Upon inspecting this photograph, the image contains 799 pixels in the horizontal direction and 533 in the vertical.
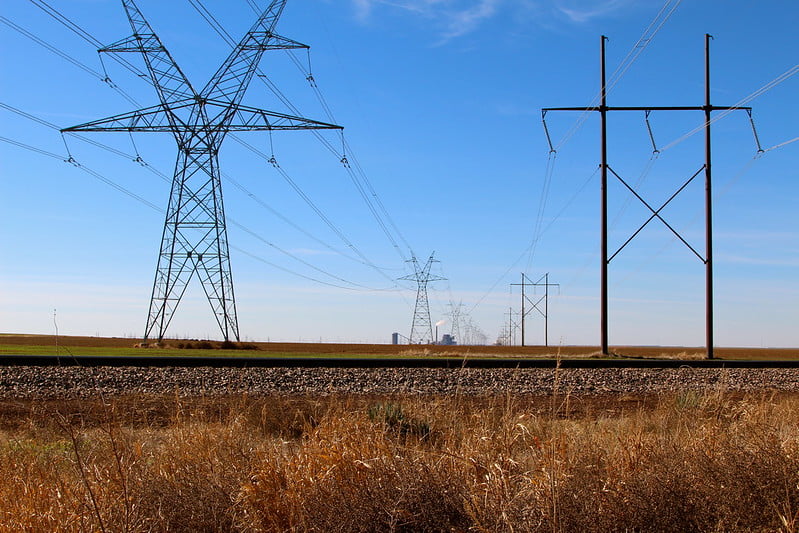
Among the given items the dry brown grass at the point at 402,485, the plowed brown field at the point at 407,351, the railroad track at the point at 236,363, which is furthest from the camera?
the plowed brown field at the point at 407,351

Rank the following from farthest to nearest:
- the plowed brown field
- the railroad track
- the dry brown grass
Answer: the plowed brown field < the railroad track < the dry brown grass

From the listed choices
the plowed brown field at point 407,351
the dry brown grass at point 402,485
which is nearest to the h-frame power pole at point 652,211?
the plowed brown field at point 407,351

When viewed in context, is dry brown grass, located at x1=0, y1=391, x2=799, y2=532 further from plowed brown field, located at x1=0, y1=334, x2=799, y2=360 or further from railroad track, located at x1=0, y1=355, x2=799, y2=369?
plowed brown field, located at x1=0, y1=334, x2=799, y2=360

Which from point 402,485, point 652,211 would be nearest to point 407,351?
point 652,211

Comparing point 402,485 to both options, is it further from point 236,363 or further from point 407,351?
point 407,351

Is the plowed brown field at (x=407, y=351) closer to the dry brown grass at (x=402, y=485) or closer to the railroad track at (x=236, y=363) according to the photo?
the railroad track at (x=236, y=363)

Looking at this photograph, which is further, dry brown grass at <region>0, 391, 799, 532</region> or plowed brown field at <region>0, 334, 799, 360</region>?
plowed brown field at <region>0, 334, 799, 360</region>

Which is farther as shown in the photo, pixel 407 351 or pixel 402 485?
pixel 407 351

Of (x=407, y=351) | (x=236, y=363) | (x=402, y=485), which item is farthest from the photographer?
(x=407, y=351)

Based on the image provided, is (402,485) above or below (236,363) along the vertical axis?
below

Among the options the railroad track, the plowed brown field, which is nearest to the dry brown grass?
the railroad track

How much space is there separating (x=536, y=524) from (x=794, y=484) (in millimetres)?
2646

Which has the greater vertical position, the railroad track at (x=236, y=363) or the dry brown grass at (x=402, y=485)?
the railroad track at (x=236, y=363)

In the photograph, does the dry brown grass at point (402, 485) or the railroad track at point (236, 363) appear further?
the railroad track at point (236, 363)
